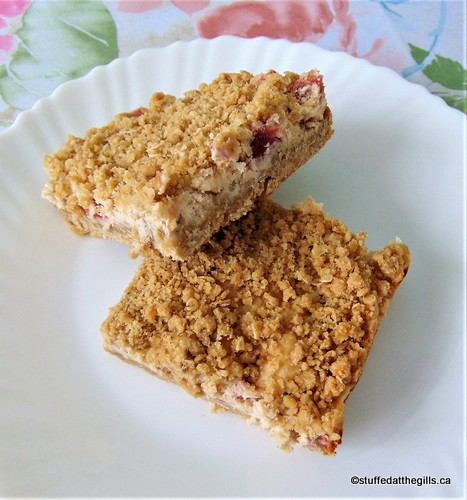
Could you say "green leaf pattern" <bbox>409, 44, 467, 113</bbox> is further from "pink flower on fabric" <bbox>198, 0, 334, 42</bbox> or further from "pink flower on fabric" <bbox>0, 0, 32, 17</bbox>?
"pink flower on fabric" <bbox>0, 0, 32, 17</bbox>

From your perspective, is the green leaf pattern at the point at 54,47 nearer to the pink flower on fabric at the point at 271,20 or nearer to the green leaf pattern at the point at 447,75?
the pink flower on fabric at the point at 271,20

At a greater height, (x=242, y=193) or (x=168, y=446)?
(x=242, y=193)

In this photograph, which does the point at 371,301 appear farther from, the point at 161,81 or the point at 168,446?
the point at 161,81

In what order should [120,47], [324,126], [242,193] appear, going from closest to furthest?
[242,193] < [324,126] < [120,47]

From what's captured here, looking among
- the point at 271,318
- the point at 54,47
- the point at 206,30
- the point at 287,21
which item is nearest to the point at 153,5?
the point at 206,30

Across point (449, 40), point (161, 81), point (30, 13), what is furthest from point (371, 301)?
point (30, 13)

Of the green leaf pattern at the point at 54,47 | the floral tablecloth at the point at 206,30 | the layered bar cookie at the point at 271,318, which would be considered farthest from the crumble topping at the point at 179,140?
the floral tablecloth at the point at 206,30
